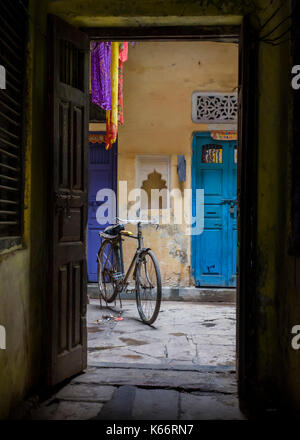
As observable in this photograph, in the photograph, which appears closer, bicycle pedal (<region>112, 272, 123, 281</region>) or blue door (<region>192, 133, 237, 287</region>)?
Answer: bicycle pedal (<region>112, 272, 123, 281</region>)

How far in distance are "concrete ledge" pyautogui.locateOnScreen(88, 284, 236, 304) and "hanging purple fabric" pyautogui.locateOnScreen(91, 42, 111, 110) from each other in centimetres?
310

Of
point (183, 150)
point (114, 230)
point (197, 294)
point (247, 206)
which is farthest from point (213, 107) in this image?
point (247, 206)

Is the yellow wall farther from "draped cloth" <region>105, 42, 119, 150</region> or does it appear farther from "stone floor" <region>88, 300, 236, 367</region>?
"draped cloth" <region>105, 42, 119, 150</region>

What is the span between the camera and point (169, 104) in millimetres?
7379

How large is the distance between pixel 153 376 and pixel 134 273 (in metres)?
2.09

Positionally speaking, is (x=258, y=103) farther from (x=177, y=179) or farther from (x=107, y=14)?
(x=177, y=179)

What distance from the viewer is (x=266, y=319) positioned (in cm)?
329

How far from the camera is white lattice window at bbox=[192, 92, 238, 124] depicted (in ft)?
24.0

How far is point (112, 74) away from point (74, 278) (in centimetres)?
298

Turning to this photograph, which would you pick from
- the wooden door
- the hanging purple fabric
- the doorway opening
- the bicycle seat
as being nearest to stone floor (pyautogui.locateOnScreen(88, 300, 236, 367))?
the wooden door

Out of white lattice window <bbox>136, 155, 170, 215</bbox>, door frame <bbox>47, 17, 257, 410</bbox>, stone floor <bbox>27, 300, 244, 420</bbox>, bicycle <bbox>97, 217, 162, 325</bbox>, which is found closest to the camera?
stone floor <bbox>27, 300, 244, 420</bbox>

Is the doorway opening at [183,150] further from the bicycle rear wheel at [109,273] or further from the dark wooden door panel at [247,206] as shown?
the dark wooden door panel at [247,206]

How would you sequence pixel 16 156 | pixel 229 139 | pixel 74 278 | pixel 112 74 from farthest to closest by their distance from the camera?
pixel 229 139
pixel 112 74
pixel 74 278
pixel 16 156

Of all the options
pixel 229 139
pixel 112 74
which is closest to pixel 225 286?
pixel 229 139
